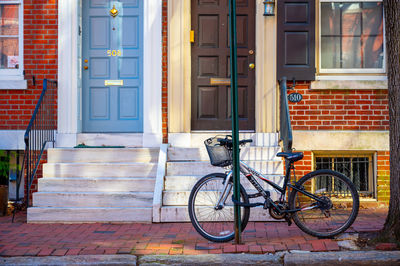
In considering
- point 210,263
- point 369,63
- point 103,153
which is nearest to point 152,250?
point 210,263

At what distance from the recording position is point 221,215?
507 centimetres

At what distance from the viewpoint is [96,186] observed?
6.46 metres

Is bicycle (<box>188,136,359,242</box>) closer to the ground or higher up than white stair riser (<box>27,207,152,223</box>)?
higher up

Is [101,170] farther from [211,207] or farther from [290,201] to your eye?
[290,201]

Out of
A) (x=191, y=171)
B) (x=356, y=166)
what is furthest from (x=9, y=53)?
(x=356, y=166)

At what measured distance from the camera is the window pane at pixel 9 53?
7605 mm

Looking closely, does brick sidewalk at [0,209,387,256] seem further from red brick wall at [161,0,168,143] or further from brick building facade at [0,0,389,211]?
red brick wall at [161,0,168,143]

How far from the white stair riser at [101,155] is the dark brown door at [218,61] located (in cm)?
97

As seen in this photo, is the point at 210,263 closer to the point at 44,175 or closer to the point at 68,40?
the point at 44,175

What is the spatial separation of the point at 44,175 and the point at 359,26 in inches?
207

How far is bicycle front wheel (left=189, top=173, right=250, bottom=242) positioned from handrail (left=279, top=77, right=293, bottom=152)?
53.5 inches

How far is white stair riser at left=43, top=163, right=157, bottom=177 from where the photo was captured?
21.9ft

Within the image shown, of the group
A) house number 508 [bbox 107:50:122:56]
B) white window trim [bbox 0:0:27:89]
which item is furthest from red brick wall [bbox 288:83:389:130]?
white window trim [bbox 0:0:27:89]

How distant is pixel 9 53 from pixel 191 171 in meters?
3.59
